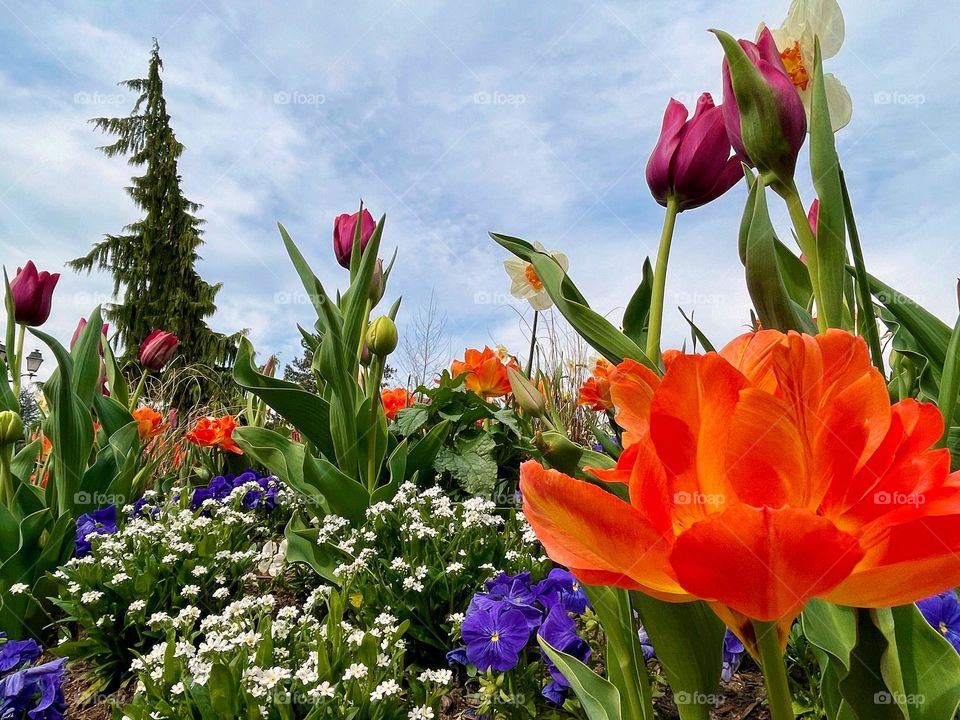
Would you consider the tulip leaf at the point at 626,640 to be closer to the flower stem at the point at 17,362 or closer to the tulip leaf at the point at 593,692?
the tulip leaf at the point at 593,692

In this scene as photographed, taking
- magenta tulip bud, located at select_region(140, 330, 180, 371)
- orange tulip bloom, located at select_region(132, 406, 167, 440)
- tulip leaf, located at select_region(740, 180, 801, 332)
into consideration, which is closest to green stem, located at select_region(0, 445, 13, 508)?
orange tulip bloom, located at select_region(132, 406, 167, 440)

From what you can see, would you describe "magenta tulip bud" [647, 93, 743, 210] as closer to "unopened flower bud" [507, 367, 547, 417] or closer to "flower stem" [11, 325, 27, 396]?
"unopened flower bud" [507, 367, 547, 417]

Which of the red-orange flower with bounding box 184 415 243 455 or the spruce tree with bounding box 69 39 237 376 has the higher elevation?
the spruce tree with bounding box 69 39 237 376

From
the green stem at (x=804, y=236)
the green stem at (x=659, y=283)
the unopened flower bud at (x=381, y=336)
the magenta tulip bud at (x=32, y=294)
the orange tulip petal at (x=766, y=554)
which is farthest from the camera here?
the magenta tulip bud at (x=32, y=294)

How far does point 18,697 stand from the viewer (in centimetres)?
160

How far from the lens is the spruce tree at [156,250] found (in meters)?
18.3

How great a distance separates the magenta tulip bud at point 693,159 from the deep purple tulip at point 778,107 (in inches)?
11.2

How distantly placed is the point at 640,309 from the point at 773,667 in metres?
0.94

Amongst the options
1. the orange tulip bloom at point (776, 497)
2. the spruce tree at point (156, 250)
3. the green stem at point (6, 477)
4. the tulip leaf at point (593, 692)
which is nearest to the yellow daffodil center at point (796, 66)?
the orange tulip bloom at point (776, 497)

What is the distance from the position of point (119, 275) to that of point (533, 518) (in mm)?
21142

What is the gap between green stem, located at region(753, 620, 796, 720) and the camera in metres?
0.47

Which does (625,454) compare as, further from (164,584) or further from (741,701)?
(164,584)

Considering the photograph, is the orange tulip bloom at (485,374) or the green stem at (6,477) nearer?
the green stem at (6,477)

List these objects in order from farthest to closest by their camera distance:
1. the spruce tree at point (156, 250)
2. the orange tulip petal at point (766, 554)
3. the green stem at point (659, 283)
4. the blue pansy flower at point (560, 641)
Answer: the spruce tree at point (156, 250) < the blue pansy flower at point (560, 641) < the green stem at point (659, 283) < the orange tulip petal at point (766, 554)
